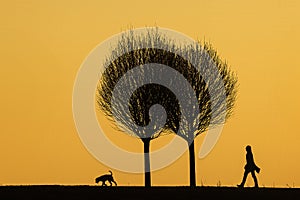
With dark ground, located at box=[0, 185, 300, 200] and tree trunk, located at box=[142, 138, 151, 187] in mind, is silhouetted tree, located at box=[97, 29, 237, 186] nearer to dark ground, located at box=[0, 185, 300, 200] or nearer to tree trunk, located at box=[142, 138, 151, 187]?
tree trunk, located at box=[142, 138, 151, 187]

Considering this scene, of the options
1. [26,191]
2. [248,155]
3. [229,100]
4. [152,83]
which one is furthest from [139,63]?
[26,191]

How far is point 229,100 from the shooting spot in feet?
233

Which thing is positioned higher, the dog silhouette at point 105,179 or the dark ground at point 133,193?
the dog silhouette at point 105,179

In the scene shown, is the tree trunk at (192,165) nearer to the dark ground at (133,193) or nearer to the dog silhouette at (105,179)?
the dog silhouette at (105,179)

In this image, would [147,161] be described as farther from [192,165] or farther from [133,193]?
[133,193]

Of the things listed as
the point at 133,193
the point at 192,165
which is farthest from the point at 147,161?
the point at 133,193

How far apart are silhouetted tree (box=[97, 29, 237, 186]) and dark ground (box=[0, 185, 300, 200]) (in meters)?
22.2

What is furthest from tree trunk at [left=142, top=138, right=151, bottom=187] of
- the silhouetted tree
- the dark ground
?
the dark ground

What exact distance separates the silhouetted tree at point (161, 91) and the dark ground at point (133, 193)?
22220mm

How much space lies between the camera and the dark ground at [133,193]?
43.5 meters

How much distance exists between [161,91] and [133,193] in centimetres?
2585

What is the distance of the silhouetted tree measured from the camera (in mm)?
69875

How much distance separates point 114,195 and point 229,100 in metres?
28.3

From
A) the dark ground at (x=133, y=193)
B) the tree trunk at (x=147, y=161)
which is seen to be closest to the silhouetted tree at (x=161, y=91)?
the tree trunk at (x=147, y=161)
